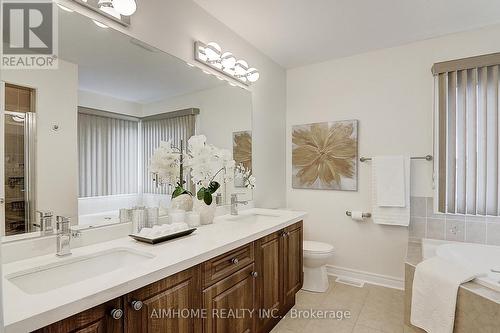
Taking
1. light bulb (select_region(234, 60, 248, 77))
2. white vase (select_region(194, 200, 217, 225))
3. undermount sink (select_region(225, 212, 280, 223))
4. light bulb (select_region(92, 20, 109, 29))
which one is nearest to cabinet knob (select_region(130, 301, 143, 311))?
white vase (select_region(194, 200, 217, 225))

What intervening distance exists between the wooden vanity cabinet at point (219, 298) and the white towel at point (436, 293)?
0.92 m

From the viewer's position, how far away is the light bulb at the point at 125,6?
1.59 m

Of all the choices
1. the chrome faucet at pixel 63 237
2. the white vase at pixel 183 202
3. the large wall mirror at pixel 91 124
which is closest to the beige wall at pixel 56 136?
the large wall mirror at pixel 91 124

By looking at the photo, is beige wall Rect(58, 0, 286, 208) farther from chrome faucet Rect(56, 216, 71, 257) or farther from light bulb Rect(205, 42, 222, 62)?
chrome faucet Rect(56, 216, 71, 257)

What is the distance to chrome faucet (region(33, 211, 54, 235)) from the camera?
1.38m

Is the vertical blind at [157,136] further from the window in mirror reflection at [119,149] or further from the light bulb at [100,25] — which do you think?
the light bulb at [100,25]

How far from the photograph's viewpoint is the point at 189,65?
2.21 meters

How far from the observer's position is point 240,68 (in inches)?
105

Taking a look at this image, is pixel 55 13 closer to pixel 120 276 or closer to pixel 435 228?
pixel 120 276

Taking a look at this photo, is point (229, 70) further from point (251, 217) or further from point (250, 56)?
point (251, 217)

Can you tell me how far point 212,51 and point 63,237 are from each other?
170 centimetres

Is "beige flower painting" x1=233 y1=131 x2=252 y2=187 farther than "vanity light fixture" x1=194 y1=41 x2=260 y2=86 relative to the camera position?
Yes

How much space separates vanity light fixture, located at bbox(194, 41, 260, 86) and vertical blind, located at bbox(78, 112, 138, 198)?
2.79ft

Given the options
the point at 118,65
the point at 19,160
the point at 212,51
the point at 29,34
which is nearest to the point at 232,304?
the point at 19,160
